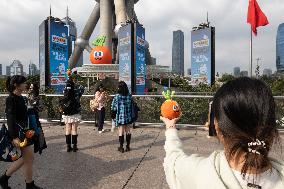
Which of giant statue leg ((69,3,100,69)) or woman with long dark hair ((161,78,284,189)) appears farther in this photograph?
giant statue leg ((69,3,100,69))

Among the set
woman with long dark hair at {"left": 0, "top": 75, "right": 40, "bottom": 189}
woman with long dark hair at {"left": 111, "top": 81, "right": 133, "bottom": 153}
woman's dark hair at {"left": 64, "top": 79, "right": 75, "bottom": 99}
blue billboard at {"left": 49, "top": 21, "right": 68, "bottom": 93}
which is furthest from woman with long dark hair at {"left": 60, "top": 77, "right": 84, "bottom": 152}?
blue billboard at {"left": 49, "top": 21, "right": 68, "bottom": 93}

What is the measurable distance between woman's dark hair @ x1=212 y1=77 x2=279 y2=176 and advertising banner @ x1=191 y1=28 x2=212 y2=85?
53.6 ft

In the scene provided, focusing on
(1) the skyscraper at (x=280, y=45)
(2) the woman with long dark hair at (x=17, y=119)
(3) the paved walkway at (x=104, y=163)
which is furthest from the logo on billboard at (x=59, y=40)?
(1) the skyscraper at (x=280, y=45)

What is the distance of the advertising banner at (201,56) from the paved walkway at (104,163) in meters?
8.23

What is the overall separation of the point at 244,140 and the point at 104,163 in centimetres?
541

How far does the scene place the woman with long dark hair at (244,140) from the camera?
1360 millimetres

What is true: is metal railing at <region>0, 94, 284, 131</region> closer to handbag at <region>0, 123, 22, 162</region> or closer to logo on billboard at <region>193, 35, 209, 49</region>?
handbag at <region>0, 123, 22, 162</region>

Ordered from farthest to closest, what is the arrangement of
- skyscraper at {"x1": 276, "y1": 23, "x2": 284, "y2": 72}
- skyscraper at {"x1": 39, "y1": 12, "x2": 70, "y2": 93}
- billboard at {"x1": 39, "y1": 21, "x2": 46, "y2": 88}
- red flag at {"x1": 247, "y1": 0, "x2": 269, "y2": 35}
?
skyscraper at {"x1": 276, "y1": 23, "x2": 284, "y2": 72}, billboard at {"x1": 39, "y1": 21, "x2": 46, "y2": 88}, skyscraper at {"x1": 39, "y1": 12, "x2": 70, "y2": 93}, red flag at {"x1": 247, "y1": 0, "x2": 269, "y2": 35}

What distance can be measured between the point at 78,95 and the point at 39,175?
7.94ft

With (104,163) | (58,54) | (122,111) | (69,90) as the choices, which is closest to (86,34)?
(58,54)

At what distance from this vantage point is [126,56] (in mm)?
18453

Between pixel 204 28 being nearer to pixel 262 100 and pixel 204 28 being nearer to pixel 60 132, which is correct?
pixel 60 132

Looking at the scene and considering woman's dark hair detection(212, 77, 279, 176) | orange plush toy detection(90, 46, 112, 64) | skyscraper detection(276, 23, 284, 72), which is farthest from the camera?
skyscraper detection(276, 23, 284, 72)

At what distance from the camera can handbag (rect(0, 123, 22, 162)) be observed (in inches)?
186
